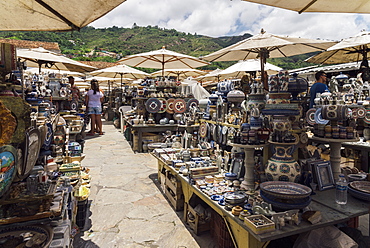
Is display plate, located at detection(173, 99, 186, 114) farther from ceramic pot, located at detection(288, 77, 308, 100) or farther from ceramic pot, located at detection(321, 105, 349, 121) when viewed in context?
ceramic pot, located at detection(321, 105, 349, 121)

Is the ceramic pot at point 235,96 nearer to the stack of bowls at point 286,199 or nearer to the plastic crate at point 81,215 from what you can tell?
the stack of bowls at point 286,199

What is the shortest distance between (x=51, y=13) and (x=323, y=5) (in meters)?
2.76

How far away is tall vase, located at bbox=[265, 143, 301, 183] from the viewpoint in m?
2.73

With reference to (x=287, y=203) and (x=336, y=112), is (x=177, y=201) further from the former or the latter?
(x=336, y=112)

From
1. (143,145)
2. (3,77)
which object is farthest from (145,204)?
(143,145)

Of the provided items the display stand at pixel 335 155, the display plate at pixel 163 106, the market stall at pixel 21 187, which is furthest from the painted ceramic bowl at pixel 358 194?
the display plate at pixel 163 106

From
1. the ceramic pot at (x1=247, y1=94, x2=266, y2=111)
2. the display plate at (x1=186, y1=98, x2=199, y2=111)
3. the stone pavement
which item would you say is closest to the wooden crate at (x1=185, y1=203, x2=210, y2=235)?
the stone pavement

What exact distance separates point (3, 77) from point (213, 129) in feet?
10.6

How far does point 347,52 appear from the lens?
6980 mm

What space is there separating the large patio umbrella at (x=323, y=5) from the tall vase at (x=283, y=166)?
1.49 metres

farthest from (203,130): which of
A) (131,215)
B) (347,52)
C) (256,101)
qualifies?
(347,52)

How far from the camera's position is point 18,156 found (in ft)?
6.53

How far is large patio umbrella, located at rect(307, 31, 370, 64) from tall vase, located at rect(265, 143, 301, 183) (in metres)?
3.59

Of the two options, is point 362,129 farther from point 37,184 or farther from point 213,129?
point 37,184
